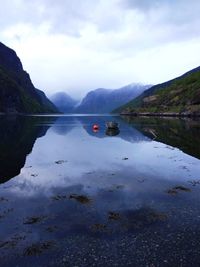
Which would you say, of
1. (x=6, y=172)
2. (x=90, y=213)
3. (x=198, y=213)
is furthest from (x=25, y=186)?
(x=198, y=213)

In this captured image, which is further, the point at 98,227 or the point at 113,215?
the point at 113,215

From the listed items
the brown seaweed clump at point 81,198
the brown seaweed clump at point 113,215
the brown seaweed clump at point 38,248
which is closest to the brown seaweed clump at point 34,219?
the brown seaweed clump at point 38,248

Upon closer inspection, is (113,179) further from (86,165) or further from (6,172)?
(6,172)

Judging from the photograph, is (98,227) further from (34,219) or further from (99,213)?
(34,219)

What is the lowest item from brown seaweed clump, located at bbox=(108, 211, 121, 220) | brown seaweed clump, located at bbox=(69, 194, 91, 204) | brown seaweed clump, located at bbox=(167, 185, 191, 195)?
brown seaweed clump, located at bbox=(167, 185, 191, 195)

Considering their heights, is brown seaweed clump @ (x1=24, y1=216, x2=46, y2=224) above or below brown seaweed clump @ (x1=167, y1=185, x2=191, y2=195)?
above

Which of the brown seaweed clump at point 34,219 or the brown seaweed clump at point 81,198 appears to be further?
the brown seaweed clump at point 81,198

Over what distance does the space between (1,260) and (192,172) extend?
34.9 metres

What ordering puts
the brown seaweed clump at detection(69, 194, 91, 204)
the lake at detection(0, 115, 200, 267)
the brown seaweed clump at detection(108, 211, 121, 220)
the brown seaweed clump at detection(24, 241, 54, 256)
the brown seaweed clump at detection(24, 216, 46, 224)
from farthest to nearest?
the brown seaweed clump at detection(69, 194, 91, 204) < the brown seaweed clump at detection(108, 211, 121, 220) < the brown seaweed clump at detection(24, 216, 46, 224) < the brown seaweed clump at detection(24, 241, 54, 256) < the lake at detection(0, 115, 200, 267)

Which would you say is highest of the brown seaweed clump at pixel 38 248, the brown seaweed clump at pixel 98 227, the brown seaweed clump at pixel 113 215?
the brown seaweed clump at pixel 38 248

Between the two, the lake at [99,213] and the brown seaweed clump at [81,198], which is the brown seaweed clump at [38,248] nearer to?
the lake at [99,213]

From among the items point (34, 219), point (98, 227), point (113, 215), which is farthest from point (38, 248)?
point (113, 215)

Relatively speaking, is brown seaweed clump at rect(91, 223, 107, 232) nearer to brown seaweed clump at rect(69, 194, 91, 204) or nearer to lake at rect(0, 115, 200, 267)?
lake at rect(0, 115, 200, 267)

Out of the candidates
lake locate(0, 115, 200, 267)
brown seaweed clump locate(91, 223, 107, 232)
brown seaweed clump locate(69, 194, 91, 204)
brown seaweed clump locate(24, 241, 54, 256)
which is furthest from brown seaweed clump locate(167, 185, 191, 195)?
brown seaweed clump locate(24, 241, 54, 256)
